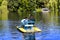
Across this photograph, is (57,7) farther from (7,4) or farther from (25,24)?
(25,24)

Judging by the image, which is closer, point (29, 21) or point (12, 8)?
point (29, 21)

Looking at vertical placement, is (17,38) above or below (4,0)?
below

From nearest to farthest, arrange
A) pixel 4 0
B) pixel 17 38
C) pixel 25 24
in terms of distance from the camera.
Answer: pixel 17 38, pixel 25 24, pixel 4 0

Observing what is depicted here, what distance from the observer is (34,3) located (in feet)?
231

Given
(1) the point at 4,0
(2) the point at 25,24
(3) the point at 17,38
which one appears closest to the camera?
(3) the point at 17,38

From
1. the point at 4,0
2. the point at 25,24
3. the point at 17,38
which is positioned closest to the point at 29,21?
the point at 25,24

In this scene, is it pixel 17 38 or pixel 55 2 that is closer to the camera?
pixel 17 38

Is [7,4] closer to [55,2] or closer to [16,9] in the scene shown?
[16,9]

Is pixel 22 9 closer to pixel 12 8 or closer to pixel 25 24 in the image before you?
pixel 12 8

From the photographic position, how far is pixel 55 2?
225ft

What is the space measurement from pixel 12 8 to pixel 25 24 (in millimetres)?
45297

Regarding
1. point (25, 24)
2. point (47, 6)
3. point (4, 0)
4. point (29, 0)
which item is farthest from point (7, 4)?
point (25, 24)

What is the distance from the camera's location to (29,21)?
24.7 metres

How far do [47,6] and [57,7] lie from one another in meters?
2.91
